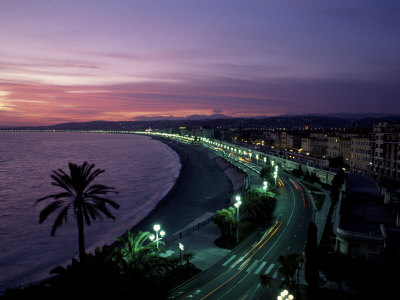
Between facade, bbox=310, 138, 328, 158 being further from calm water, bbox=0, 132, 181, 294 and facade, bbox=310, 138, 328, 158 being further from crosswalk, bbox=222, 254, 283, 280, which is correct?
crosswalk, bbox=222, 254, 283, 280

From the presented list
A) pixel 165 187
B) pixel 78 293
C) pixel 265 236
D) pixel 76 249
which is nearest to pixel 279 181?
pixel 165 187

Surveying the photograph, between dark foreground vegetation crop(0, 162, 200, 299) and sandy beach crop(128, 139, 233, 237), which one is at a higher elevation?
dark foreground vegetation crop(0, 162, 200, 299)

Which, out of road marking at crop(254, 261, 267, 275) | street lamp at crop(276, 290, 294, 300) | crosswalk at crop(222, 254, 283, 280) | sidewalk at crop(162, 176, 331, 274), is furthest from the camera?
sidewalk at crop(162, 176, 331, 274)

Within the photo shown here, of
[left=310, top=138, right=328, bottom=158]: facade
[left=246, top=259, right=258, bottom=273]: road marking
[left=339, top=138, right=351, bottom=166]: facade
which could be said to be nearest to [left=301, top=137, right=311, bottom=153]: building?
[left=310, top=138, right=328, bottom=158]: facade

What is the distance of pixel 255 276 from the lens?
88.1 ft

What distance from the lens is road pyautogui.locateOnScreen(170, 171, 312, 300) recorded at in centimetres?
2423

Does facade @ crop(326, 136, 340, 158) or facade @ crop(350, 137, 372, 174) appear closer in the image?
facade @ crop(350, 137, 372, 174)

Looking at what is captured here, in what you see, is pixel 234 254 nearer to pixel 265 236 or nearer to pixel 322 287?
pixel 265 236

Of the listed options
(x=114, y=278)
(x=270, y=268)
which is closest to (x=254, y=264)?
(x=270, y=268)

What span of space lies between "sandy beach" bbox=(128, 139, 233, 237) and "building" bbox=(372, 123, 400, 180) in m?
39.9

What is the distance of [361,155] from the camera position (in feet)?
290

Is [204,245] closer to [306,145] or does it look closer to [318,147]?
[318,147]

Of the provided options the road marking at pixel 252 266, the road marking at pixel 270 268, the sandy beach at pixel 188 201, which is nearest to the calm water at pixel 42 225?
the sandy beach at pixel 188 201

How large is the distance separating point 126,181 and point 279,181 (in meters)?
47.9
